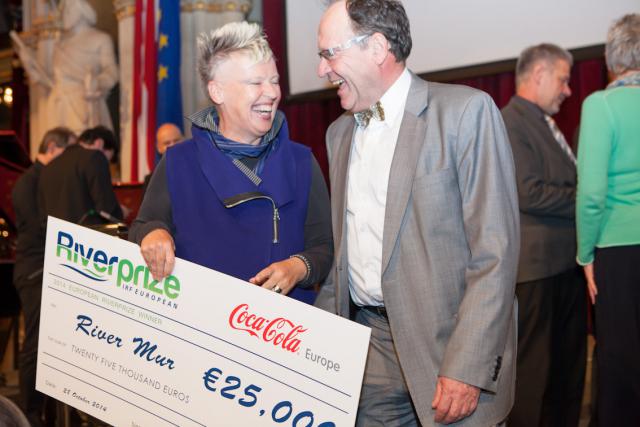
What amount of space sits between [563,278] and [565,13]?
201cm

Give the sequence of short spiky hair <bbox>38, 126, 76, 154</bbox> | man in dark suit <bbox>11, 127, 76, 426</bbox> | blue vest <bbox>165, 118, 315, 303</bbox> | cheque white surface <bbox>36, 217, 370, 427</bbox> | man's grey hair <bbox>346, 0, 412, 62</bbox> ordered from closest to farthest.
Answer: cheque white surface <bbox>36, 217, 370, 427</bbox> → man's grey hair <bbox>346, 0, 412, 62</bbox> → blue vest <bbox>165, 118, 315, 303</bbox> → man in dark suit <bbox>11, 127, 76, 426</bbox> → short spiky hair <bbox>38, 126, 76, 154</bbox>

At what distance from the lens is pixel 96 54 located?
9.44 metres

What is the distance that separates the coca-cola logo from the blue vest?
31 cm

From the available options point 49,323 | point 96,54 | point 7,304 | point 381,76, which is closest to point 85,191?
point 7,304

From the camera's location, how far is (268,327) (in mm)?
1807

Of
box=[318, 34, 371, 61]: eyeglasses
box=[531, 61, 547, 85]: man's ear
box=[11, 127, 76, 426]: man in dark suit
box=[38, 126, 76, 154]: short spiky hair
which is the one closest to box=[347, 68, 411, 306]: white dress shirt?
box=[318, 34, 371, 61]: eyeglasses

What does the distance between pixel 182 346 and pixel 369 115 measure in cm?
76

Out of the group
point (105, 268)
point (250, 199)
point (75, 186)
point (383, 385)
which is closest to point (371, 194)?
point (250, 199)

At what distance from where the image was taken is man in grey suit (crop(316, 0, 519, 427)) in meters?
1.75

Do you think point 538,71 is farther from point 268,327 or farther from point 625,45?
point 268,327

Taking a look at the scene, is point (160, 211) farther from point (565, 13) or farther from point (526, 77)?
point (565, 13)

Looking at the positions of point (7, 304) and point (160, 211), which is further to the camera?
point (7, 304)

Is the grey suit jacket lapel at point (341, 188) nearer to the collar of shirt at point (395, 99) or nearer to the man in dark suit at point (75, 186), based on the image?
the collar of shirt at point (395, 99)

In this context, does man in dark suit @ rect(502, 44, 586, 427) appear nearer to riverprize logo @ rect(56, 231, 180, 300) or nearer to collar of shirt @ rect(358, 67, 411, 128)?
collar of shirt @ rect(358, 67, 411, 128)
